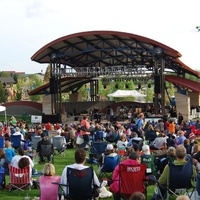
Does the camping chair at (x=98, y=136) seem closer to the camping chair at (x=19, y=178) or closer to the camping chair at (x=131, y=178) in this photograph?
the camping chair at (x=19, y=178)

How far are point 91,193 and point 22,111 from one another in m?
A: 35.0

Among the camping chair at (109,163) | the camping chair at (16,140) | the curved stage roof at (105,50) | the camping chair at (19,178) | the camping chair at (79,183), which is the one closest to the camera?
the camping chair at (79,183)

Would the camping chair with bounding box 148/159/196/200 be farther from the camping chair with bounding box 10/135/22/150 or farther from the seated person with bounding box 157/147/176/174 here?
the camping chair with bounding box 10/135/22/150

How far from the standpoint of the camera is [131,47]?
32094 mm

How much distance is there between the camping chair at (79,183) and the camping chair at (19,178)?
2390 millimetres

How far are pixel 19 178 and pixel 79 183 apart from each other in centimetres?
273

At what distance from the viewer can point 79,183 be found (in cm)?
635

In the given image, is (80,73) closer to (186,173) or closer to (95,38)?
(95,38)

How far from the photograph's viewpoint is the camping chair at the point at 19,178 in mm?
8617

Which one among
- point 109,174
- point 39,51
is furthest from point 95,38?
point 109,174

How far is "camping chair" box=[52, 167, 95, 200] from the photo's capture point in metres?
6.35

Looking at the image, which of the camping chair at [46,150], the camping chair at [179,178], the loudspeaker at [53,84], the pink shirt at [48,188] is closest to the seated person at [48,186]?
the pink shirt at [48,188]

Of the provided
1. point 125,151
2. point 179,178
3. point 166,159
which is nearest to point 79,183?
point 179,178

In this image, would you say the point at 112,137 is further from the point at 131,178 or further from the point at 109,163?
the point at 131,178
